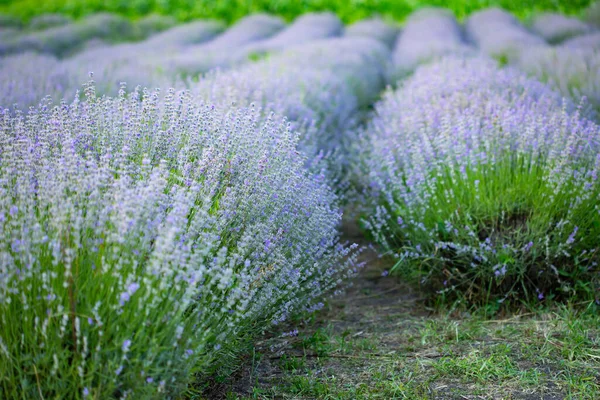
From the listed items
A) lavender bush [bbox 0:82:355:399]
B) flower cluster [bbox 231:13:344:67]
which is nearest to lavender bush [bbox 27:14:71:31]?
flower cluster [bbox 231:13:344:67]

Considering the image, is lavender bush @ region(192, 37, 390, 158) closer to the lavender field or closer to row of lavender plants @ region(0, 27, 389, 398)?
the lavender field

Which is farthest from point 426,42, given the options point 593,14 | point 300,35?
point 593,14

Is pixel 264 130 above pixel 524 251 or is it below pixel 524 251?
above

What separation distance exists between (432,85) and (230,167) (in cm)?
253

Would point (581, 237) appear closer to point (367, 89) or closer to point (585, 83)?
point (585, 83)

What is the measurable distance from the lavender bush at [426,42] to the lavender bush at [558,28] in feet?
5.02

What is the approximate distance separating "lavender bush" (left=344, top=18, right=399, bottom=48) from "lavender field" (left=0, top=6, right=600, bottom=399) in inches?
292

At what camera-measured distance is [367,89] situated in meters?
6.55

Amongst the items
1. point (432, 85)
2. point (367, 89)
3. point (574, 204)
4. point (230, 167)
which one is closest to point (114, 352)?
point (230, 167)

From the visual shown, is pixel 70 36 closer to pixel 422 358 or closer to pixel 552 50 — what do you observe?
pixel 552 50

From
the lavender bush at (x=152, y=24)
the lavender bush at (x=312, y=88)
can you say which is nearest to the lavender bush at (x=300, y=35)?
the lavender bush at (x=312, y=88)

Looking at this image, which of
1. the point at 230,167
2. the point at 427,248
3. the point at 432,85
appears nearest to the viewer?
the point at 230,167

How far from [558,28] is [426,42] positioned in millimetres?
3378

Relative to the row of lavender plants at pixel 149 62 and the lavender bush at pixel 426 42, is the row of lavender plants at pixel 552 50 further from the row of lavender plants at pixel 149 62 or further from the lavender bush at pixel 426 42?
the row of lavender plants at pixel 149 62
